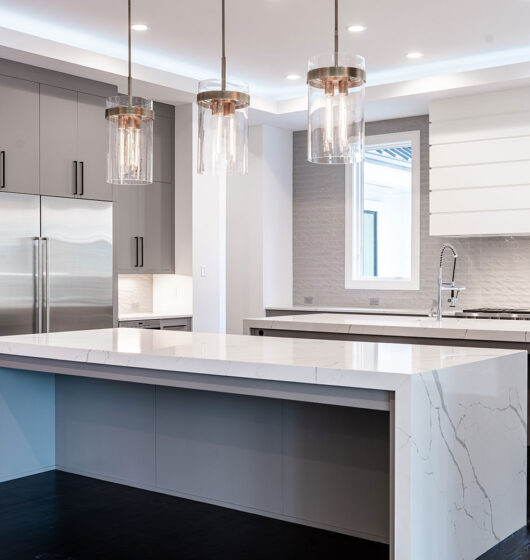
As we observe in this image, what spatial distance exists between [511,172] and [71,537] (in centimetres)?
439

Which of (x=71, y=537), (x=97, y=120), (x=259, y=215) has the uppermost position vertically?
(x=97, y=120)

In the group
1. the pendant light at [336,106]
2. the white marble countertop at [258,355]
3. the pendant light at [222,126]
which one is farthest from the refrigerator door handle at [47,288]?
the pendant light at [336,106]

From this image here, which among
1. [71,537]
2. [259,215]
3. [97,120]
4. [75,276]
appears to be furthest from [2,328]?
[259,215]

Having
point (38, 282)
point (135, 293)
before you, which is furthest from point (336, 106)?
point (135, 293)

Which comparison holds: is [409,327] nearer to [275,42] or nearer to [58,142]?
[275,42]

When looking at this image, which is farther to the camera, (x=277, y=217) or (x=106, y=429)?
(x=277, y=217)

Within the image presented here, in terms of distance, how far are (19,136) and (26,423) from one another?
2.37 meters

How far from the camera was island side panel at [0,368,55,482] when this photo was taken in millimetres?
3932

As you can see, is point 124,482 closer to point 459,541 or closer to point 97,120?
point 459,541

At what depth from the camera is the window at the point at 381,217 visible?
291 inches

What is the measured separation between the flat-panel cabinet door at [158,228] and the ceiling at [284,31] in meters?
1.03

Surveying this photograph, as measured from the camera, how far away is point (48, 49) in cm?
536

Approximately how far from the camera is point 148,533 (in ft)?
10.5

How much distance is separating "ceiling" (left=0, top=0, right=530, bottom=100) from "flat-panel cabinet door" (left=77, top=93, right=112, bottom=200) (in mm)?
431
